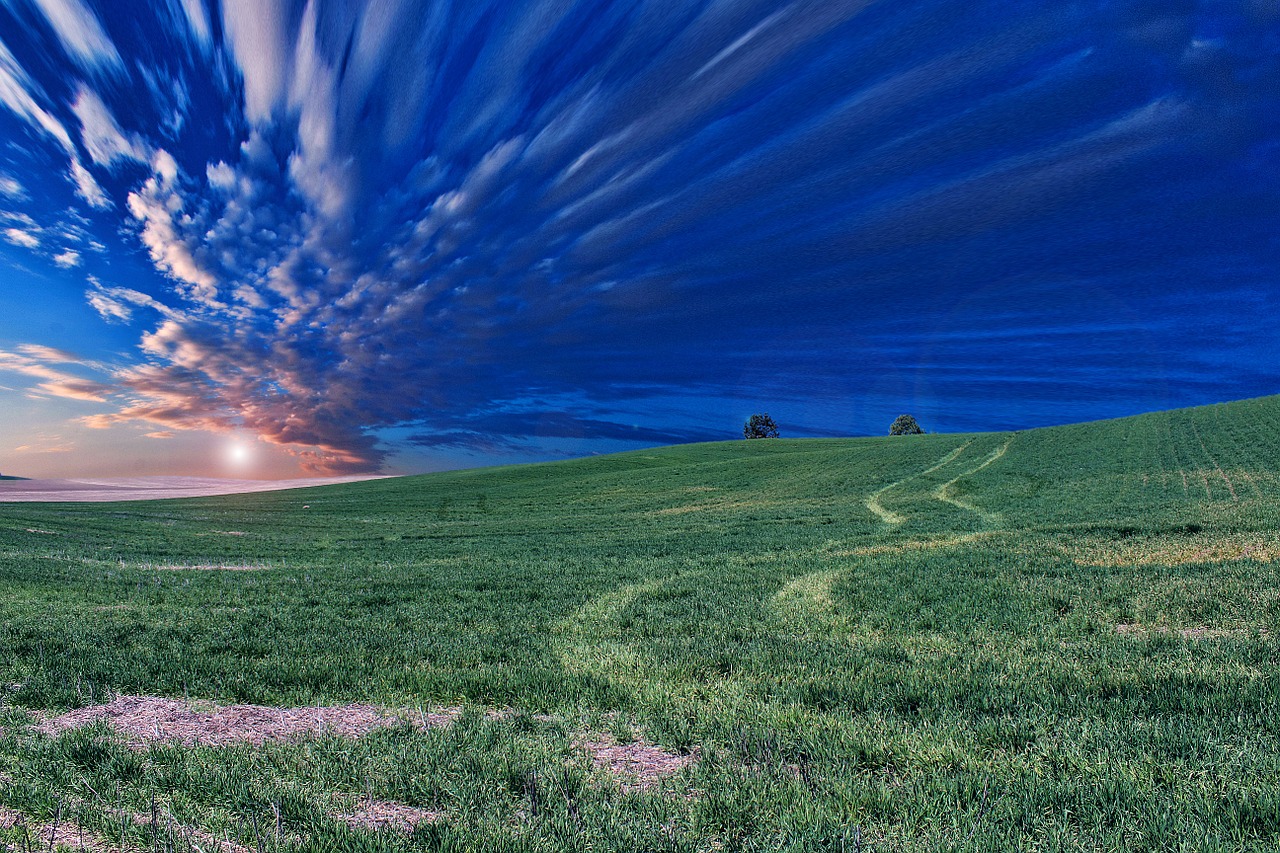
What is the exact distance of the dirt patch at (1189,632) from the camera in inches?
304

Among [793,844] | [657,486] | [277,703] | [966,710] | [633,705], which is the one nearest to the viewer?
[793,844]

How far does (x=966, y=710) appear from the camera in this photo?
5.49 meters

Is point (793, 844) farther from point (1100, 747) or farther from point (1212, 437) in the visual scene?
point (1212, 437)

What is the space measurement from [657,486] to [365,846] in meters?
49.0

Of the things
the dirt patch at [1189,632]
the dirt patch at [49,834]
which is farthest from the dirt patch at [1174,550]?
the dirt patch at [49,834]

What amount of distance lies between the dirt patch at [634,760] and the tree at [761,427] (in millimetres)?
132072

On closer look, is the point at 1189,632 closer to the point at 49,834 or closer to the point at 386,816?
the point at 386,816

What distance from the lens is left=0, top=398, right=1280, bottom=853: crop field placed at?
152 inches

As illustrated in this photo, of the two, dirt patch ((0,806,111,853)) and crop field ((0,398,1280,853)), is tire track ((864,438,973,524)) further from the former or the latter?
dirt patch ((0,806,111,853))

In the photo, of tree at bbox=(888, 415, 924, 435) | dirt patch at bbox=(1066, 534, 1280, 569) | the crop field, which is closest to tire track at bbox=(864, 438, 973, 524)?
the crop field

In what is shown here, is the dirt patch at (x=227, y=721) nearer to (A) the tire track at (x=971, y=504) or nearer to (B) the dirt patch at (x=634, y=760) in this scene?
(B) the dirt patch at (x=634, y=760)

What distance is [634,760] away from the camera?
4.88m

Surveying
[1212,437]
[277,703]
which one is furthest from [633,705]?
[1212,437]

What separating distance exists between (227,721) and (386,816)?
3.07m
